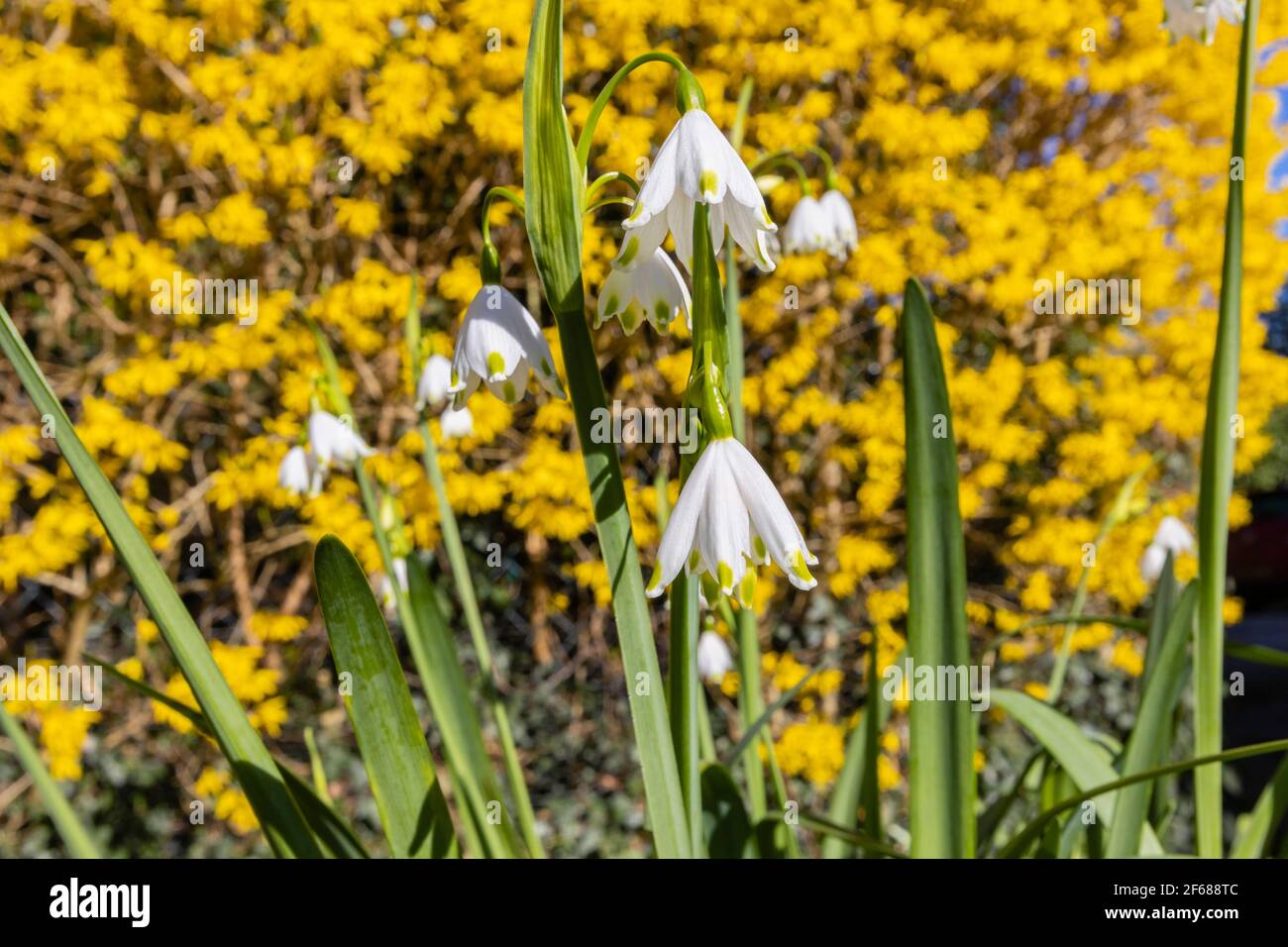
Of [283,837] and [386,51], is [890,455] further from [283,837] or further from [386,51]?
[283,837]

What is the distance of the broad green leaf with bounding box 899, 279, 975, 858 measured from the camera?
709 mm

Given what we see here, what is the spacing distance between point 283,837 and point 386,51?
2.79m

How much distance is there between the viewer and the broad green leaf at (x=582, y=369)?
51 centimetres

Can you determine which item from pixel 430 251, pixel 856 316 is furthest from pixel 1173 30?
pixel 430 251

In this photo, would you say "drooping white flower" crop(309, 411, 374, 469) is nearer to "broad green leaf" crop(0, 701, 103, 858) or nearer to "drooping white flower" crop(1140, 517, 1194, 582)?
"broad green leaf" crop(0, 701, 103, 858)

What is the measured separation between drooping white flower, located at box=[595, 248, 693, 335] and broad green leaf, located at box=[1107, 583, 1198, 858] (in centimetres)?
56

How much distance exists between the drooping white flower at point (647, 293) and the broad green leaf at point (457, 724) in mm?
425

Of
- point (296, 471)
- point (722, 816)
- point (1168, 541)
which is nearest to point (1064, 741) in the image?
point (722, 816)

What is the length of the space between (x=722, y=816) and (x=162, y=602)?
58cm

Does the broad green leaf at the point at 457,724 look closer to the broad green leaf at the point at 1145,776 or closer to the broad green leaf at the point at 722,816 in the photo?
the broad green leaf at the point at 722,816

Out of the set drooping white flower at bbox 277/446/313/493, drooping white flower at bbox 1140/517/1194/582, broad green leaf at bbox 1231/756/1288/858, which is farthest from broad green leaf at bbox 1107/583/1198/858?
drooping white flower at bbox 1140/517/1194/582

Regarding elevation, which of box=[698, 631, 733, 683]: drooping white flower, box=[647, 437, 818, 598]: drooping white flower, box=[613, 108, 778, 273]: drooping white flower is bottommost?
box=[698, 631, 733, 683]: drooping white flower

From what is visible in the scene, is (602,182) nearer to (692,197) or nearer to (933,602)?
(692,197)

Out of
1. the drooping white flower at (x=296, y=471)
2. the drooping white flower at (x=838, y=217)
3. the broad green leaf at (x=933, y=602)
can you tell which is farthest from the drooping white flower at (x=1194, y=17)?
the drooping white flower at (x=296, y=471)
